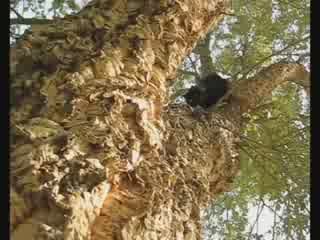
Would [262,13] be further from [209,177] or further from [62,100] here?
[62,100]

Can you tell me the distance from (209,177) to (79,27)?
105cm

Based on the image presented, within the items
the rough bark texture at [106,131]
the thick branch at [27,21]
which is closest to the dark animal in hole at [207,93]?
the rough bark texture at [106,131]

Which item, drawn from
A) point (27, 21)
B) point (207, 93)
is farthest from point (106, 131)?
point (207, 93)

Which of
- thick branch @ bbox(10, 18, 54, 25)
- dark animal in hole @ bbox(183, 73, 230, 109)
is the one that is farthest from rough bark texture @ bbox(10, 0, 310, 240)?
dark animal in hole @ bbox(183, 73, 230, 109)

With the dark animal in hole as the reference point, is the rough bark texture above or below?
below

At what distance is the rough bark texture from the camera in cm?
131

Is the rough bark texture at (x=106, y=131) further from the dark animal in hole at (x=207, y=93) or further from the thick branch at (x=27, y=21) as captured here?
the dark animal in hole at (x=207, y=93)

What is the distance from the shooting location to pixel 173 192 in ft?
6.70

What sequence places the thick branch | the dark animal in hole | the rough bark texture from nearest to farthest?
the rough bark texture → the thick branch → the dark animal in hole

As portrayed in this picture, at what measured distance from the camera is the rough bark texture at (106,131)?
1.31 meters

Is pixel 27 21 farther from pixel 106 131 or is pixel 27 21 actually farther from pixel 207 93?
pixel 106 131

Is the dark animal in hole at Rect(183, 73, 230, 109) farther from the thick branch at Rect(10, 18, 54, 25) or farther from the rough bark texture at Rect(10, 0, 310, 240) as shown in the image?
the thick branch at Rect(10, 18, 54, 25)

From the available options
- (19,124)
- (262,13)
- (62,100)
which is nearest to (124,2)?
(62,100)
